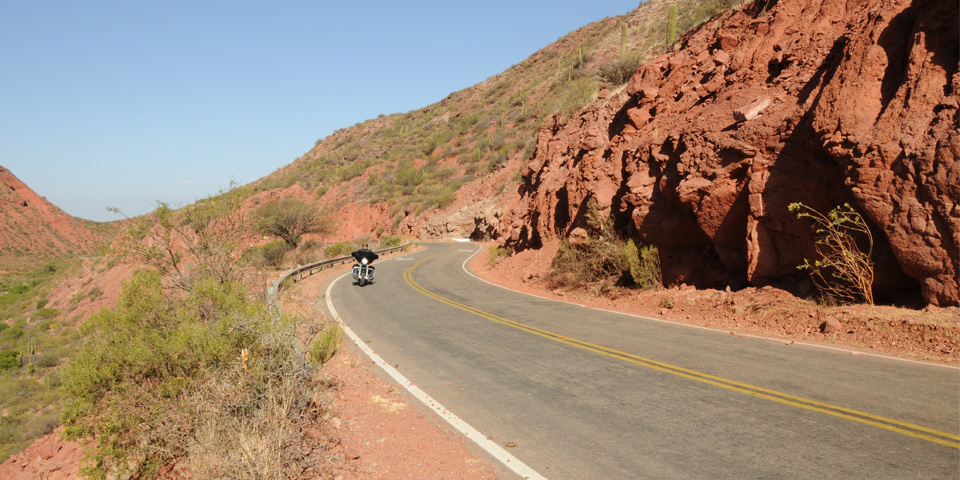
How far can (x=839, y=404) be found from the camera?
5438 mm

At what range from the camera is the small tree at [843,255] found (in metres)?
9.18

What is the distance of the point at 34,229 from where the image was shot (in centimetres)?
7162

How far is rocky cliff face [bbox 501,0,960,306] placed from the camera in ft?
27.1

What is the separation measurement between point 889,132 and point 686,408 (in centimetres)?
691

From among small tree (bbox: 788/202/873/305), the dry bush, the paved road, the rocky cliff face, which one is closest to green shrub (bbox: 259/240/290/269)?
the rocky cliff face

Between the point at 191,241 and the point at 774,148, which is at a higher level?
the point at 774,148

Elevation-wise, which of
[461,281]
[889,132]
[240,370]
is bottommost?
[461,281]

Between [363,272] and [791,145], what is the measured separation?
14.0 meters

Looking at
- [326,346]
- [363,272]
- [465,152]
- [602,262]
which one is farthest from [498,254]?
[465,152]

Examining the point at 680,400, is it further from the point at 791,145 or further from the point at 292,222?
the point at 292,222

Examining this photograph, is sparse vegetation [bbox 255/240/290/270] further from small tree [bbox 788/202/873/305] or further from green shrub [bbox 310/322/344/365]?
small tree [bbox 788/202/873/305]

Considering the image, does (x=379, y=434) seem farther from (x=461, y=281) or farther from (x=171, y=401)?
(x=461, y=281)

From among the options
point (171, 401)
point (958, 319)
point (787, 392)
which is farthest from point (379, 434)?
point (958, 319)

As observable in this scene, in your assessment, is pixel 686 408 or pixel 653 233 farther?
pixel 653 233
